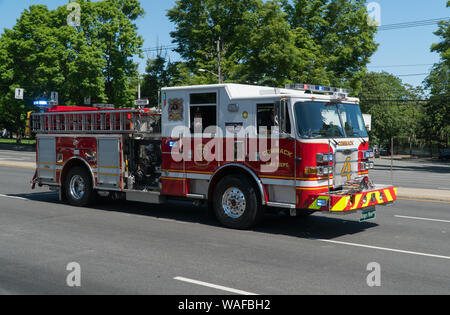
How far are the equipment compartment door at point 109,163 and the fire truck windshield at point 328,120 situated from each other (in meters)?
4.63

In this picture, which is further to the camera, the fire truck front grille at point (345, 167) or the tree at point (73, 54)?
the tree at point (73, 54)

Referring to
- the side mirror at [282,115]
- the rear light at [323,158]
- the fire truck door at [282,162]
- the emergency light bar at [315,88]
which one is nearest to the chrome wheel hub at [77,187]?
the fire truck door at [282,162]

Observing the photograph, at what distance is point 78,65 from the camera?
4266 centimetres

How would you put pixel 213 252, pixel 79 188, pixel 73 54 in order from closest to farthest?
pixel 213 252
pixel 79 188
pixel 73 54

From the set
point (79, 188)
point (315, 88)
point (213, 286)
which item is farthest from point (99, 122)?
point (213, 286)

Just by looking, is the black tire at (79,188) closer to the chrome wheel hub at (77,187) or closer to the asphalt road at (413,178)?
the chrome wheel hub at (77,187)

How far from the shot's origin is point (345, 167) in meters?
8.76

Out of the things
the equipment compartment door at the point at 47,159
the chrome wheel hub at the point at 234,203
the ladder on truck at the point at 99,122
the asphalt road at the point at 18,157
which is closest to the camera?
the chrome wheel hub at the point at 234,203

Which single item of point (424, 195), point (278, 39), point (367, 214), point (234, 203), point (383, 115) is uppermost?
point (278, 39)

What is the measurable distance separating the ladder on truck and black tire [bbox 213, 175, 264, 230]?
2293 millimetres

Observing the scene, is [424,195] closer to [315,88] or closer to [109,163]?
[315,88]

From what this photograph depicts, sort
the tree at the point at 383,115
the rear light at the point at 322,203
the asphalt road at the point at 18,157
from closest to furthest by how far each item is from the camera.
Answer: the rear light at the point at 322,203 < the asphalt road at the point at 18,157 < the tree at the point at 383,115

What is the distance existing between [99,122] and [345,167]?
597cm

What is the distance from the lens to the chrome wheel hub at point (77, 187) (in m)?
11.7
